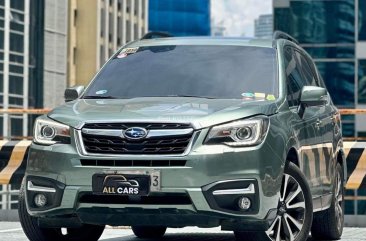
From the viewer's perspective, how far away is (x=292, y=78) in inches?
384

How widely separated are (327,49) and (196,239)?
27678 mm

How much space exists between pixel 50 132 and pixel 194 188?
121 centimetres

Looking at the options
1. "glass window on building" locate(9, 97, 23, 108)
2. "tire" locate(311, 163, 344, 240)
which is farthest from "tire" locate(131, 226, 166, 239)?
"glass window on building" locate(9, 97, 23, 108)

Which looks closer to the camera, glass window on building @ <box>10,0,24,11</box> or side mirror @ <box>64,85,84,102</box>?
side mirror @ <box>64,85,84,102</box>

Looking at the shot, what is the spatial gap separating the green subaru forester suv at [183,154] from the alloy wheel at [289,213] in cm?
1

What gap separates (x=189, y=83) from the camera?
9320 millimetres

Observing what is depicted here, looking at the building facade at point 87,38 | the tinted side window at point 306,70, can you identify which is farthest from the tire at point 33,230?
the building facade at point 87,38

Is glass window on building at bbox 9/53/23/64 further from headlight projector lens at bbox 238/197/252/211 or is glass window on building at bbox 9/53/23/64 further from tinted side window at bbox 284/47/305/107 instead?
headlight projector lens at bbox 238/197/252/211

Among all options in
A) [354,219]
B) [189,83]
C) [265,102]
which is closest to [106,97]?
[189,83]

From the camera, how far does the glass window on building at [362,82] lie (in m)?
37.4

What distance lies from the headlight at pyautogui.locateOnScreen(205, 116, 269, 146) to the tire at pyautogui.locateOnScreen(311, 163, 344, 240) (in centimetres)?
245

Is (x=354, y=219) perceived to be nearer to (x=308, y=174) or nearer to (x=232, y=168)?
(x=308, y=174)

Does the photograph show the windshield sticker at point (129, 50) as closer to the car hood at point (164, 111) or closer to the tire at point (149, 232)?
the car hood at point (164, 111)

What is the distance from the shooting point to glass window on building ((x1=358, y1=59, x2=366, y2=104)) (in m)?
37.4
